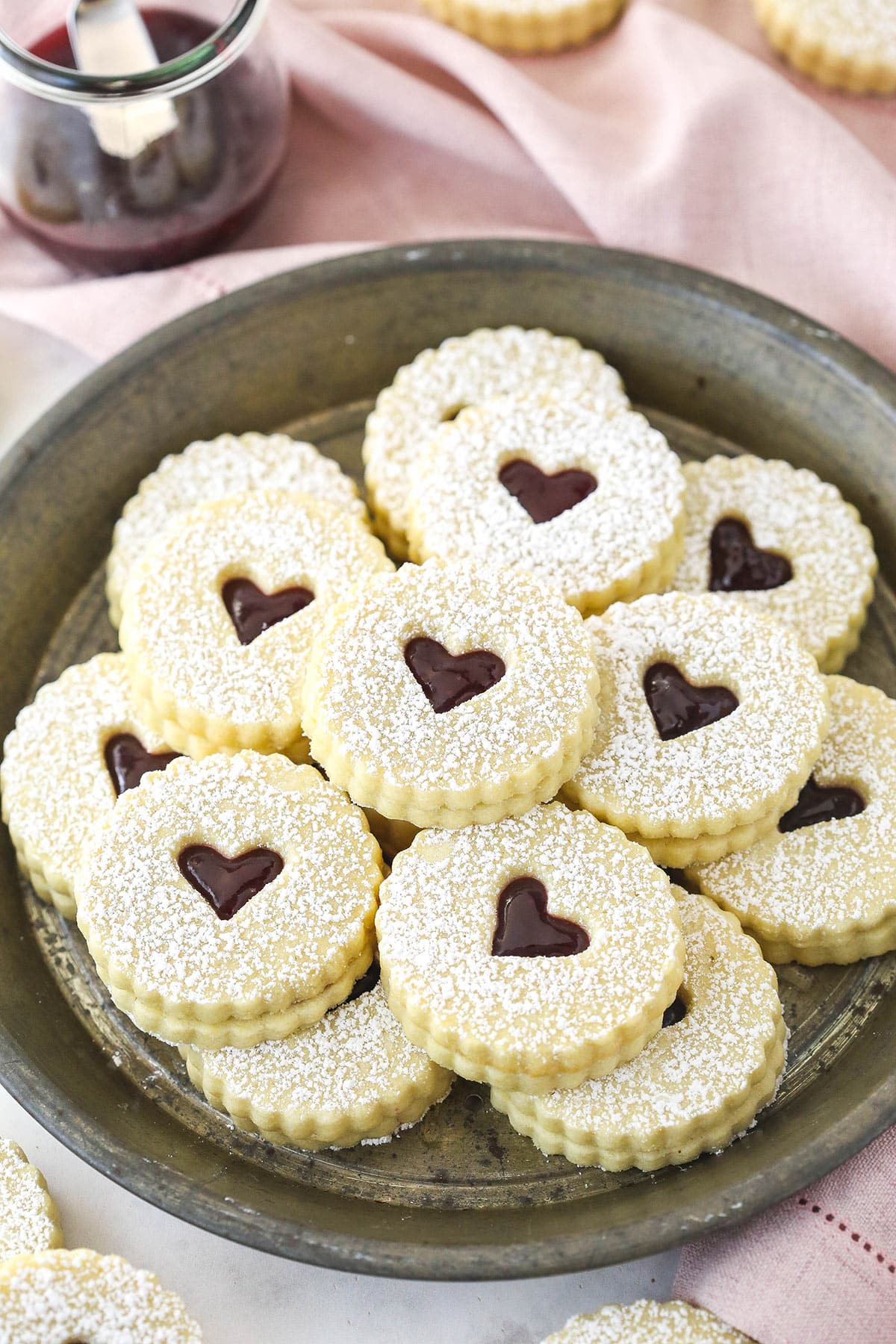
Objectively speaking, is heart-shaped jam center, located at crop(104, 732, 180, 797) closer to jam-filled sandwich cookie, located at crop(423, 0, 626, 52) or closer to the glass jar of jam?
the glass jar of jam

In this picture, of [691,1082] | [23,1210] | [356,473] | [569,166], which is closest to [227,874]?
[23,1210]

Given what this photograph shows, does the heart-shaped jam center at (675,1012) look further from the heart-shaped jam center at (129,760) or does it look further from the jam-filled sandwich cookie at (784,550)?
the heart-shaped jam center at (129,760)

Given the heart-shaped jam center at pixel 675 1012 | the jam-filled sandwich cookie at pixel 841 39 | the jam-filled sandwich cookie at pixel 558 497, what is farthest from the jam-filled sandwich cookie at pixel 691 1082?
the jam-filled sandwich cookie at pixel 841 39

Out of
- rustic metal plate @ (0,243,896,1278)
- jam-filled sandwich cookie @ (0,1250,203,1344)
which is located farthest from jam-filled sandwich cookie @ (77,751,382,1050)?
jam-filled sandwich cookie @ (0,1250,203,1344)

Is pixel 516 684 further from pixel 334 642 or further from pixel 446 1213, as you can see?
pixel 446 1213

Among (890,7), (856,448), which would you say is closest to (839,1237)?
(856,448)

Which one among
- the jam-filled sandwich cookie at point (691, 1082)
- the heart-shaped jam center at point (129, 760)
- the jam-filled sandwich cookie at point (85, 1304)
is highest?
the jam-filled sandwich cookie at point (691, 1082)

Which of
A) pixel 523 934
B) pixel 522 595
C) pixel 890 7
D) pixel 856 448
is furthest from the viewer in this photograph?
pixel 890 7
